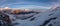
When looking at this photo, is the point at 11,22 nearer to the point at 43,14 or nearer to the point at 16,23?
the point at 16,23

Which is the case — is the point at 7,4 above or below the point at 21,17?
above

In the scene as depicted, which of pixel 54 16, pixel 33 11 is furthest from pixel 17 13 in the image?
pixel 54 16

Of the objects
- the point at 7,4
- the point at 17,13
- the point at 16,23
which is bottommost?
the point at 16,23

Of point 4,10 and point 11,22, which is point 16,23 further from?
point 4,10

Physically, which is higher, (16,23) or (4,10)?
(4,10)

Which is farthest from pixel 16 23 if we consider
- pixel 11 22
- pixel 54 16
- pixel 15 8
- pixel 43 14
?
pixel 54 16

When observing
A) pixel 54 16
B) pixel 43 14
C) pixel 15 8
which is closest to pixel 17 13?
pixel 15 8

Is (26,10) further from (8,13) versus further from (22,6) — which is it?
(8,13)
